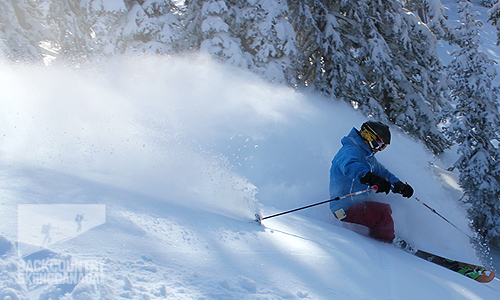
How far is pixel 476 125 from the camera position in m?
10.4

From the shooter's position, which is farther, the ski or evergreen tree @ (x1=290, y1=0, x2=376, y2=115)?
evergreen tree @ (x1=290, y1=0, x2=376, y2=115)

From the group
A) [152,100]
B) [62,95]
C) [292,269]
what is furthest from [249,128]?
[292,269]

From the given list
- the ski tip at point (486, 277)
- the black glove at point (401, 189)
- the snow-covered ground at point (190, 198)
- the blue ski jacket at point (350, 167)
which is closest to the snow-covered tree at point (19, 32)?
the snow-covered ground at point (190, 198)

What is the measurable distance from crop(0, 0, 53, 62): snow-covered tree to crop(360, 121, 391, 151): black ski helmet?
49.0 feet

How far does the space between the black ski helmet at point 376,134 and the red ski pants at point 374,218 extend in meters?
0.97

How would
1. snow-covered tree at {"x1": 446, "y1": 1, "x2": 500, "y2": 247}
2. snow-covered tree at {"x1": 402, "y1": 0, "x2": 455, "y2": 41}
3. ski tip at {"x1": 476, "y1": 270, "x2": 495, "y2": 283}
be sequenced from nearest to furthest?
1. ski tip at {"x1": 476, "y1": 270, "x2": 495, "y2": 283}
2. snow-covered tree at {"x1": 446, "y1": 1, "x2": 500, "y2": 247}
3. snow-covered tree at {"x1": 402, "y1": 0, "x2": 455, "y2": 41}

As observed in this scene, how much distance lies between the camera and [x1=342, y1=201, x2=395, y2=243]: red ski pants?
17.4 feet

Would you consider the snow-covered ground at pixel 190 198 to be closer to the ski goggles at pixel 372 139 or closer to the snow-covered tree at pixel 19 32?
the ski goggles at pixel 372 139

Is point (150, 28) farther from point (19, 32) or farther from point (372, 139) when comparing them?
point (372, 139)

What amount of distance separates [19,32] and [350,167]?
57.2 feet

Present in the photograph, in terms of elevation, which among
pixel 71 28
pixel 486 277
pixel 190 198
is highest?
pixel 71 28

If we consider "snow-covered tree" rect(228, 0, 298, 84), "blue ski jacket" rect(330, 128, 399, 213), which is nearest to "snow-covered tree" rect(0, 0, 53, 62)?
"snow-covered tree" rect(228, 0, 298, 84)

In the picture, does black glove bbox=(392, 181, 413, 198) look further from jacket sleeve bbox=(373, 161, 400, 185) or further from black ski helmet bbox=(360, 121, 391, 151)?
jacket sleeve bbox=(373, 161, 400, 185)

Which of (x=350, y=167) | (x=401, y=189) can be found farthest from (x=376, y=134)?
(x=401, y=189)
